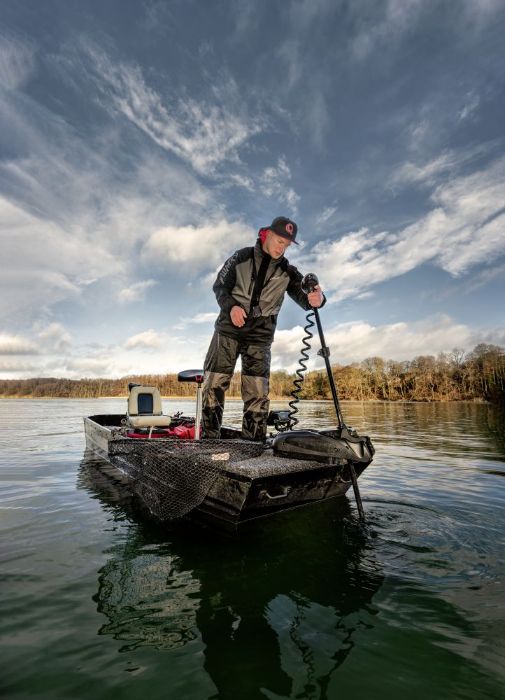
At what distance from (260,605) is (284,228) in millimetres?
4022

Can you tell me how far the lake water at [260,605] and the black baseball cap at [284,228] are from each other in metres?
3.51

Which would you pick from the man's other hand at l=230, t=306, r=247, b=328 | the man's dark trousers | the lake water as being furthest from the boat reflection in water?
the man's other hand at l=230, t=306, r=247, b=328

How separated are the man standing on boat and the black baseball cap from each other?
0.01m

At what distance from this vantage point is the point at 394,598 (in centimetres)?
289

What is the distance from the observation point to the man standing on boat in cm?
516

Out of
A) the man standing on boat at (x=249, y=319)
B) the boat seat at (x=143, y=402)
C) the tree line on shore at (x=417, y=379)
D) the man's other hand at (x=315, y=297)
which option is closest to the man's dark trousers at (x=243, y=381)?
the man standing on boat at (x=249, y=319)

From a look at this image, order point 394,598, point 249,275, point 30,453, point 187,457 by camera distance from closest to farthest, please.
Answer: point 394,598, point 187,457, point 249,275, point 30,453

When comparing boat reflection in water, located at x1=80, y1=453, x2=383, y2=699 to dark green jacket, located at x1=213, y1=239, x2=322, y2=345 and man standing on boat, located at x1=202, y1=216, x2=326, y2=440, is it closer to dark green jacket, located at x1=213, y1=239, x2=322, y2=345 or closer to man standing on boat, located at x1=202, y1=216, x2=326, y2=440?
man standing on boat, located at x1=202, y1=216, x2=326, y2=440

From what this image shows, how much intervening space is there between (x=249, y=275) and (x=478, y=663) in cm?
431

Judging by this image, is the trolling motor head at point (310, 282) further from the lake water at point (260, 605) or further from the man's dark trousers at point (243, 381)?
the lake water at point (260, 605)

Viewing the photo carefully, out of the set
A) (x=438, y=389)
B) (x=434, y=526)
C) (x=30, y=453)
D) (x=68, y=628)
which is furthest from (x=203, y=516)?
(x=438, y=389)

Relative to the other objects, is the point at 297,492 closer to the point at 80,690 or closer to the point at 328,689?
the point at 328,689

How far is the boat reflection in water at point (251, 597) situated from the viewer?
7.19 ft

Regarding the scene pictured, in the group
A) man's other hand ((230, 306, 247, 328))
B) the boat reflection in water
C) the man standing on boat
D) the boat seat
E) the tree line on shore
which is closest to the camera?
the boat reflection in water
